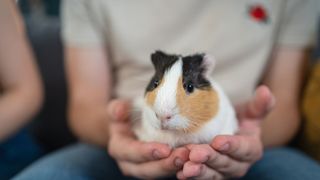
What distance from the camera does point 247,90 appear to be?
2.99 ft

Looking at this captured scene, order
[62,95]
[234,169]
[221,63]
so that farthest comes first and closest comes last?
[62,95]
[221,63]
[234,169]

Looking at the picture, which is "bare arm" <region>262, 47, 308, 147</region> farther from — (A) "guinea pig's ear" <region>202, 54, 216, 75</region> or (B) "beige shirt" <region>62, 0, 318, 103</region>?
(A) "guinea pig's ear" <region>202, 54, 216, 75</region>

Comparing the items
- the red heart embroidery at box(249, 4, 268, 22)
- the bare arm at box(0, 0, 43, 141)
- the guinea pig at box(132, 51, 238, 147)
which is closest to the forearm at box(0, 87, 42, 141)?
the bare arm at box(0, 0, 43, 141)

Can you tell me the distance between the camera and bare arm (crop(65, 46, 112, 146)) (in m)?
0.96

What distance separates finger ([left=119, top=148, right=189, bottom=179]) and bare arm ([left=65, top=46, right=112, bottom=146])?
23 centimetres

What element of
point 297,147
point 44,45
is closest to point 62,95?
point 44,45

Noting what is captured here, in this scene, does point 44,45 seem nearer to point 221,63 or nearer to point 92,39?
point 92,39

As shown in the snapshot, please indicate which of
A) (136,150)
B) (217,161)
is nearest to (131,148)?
(136,150)

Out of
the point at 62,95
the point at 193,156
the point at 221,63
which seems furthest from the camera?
the point at 62,95

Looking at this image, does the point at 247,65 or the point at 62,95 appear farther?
the point at 62,95

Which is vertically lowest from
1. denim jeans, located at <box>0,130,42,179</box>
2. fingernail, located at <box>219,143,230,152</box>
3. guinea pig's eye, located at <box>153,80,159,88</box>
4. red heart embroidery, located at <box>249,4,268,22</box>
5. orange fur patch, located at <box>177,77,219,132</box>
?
denim jeans, located at <box>0,130,42,179</box>

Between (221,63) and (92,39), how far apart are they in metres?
0.29

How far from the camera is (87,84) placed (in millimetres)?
971

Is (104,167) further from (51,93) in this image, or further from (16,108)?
(51,93)
